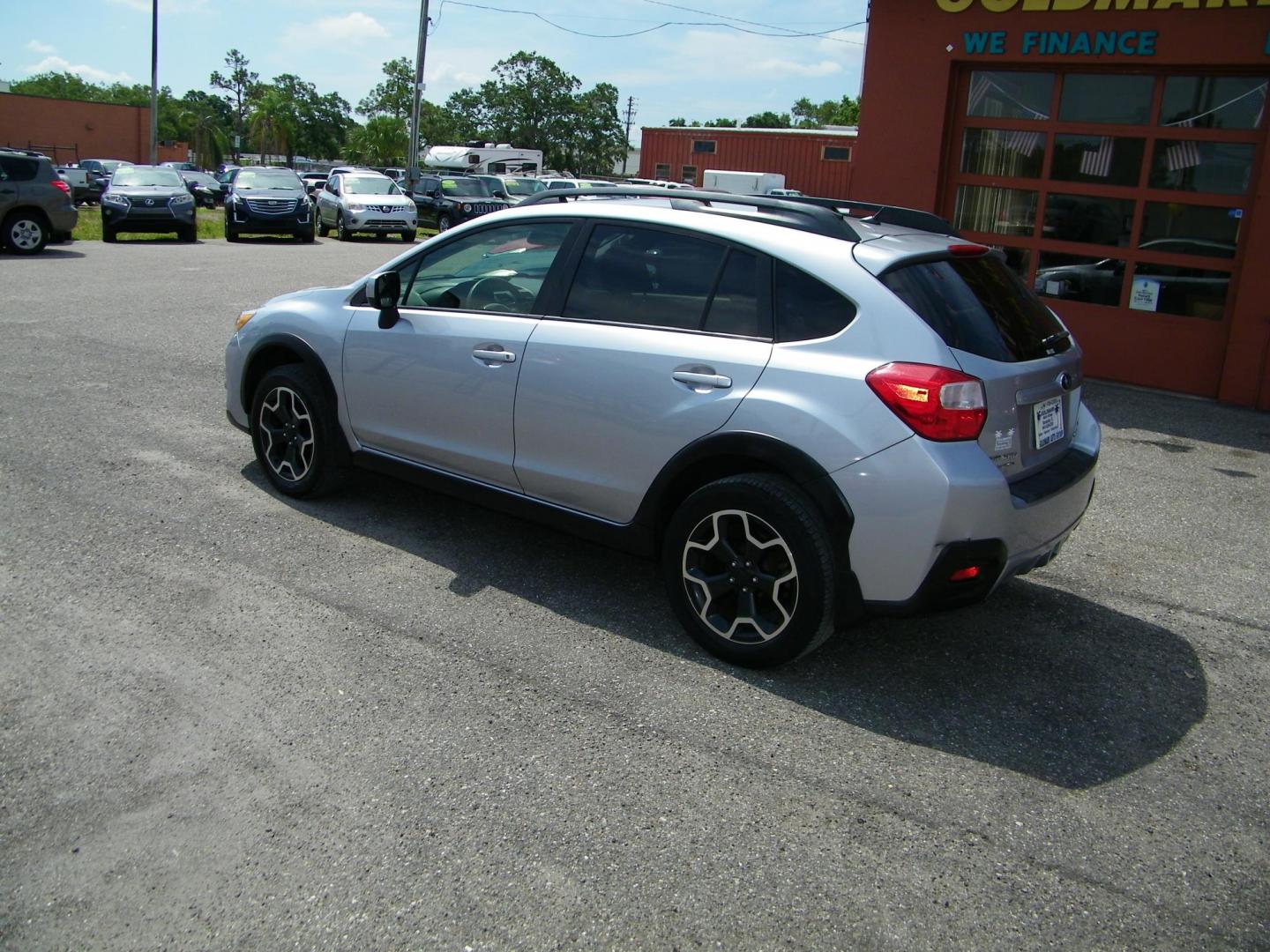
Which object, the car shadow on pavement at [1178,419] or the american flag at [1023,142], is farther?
the american flag at [1023,142]

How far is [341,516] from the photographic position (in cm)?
541

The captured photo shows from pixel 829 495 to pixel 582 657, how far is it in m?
1.13

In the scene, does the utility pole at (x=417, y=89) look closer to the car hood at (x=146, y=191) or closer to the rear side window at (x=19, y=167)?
the car hood at (x=146, y=191)

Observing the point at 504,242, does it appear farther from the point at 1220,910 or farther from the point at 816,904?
the point at 1220,910

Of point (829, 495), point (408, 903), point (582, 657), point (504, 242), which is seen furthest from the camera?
point (504, 242)

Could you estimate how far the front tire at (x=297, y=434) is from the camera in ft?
17.4

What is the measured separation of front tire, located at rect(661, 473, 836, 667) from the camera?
3678mm

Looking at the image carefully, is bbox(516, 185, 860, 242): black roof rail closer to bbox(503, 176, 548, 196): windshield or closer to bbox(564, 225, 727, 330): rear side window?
bbox(564, 225, 727, 330): rear side window

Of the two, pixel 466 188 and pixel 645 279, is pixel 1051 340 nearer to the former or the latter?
pixel 645 279

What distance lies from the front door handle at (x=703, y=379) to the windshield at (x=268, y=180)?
22570 millimetres

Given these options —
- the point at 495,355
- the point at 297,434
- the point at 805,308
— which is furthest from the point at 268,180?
the point at 805,308

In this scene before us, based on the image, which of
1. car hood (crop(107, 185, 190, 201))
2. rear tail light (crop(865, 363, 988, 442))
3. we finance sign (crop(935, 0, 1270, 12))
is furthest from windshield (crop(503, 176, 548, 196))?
rear tail light (crop(865, 363, 988, 442))

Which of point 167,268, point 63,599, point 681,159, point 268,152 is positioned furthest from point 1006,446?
point 268,152

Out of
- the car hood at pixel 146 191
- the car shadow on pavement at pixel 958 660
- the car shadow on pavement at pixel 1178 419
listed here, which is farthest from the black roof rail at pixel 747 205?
the car hood at pixel 146 191
